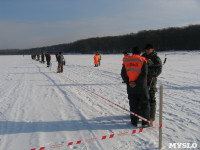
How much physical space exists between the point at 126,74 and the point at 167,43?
271 feet

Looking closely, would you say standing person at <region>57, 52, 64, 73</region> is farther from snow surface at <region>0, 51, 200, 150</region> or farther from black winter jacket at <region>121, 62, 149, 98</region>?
black winter jacket at <region>121, 62, 149, 98</region>

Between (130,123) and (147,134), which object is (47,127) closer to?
(130,123)

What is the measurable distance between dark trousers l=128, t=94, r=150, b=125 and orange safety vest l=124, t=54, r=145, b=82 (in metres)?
0.41

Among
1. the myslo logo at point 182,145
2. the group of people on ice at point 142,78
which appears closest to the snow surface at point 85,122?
the myslo logo at point 182,145

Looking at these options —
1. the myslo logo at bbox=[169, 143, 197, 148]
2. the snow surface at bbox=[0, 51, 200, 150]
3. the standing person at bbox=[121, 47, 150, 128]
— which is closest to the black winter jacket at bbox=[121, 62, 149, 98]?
the standing person at bbox=[121, 47, 150, 128]

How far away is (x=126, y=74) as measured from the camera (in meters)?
3.88

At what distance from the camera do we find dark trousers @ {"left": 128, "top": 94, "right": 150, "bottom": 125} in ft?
12.6

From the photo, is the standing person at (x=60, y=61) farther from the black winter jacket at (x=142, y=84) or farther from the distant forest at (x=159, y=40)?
the distant forest at (x=159, y=40)

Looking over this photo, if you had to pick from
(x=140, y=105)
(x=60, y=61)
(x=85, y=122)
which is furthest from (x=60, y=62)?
(x=140, y=105)

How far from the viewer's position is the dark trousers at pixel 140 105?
3836 millimetres

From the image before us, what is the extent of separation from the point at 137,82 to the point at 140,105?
1.71 feet

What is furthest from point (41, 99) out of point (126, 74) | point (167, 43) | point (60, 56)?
point (167, 43)

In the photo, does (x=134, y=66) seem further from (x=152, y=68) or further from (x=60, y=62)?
(x=60, y=62)

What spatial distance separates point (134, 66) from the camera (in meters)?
3.69
